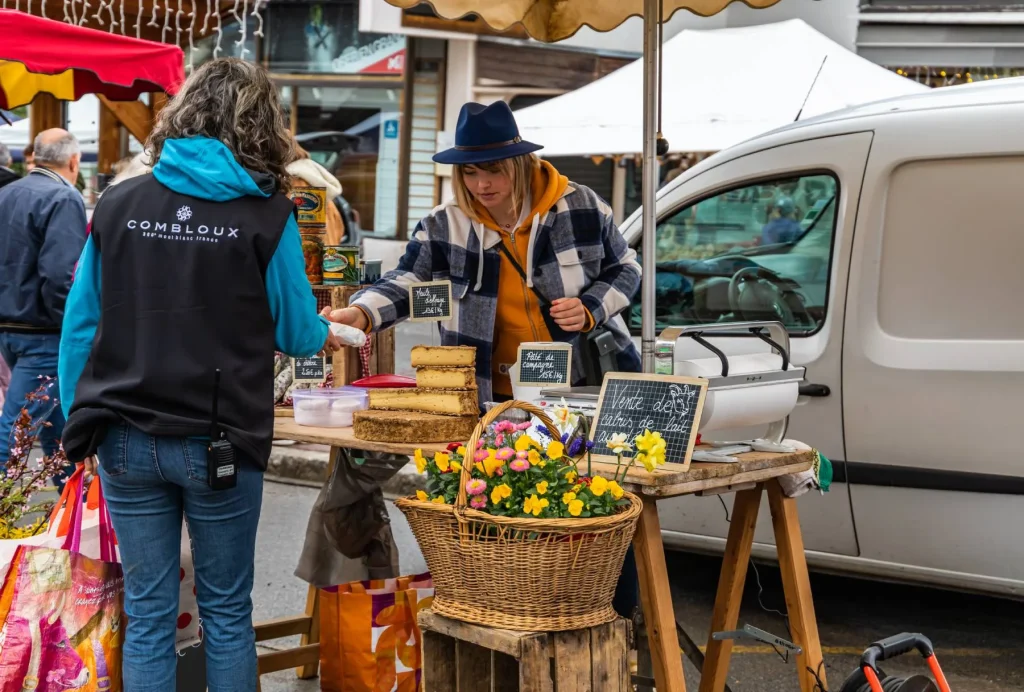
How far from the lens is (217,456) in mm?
2826

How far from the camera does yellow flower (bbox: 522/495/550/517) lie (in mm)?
2650

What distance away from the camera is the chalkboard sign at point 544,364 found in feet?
11.1

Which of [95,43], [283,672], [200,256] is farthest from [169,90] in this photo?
[200,256]

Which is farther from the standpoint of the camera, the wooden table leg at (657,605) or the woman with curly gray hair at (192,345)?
the wooden table leg at (657,605)

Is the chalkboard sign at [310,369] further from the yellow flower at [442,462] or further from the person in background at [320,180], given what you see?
the person in background at [320,180]

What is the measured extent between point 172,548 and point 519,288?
1.35 metres

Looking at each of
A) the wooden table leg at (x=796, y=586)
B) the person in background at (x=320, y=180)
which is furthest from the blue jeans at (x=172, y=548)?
the person in background at (x=320, y=180)

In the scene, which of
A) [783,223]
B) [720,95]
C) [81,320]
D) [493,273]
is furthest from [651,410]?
[720,95]

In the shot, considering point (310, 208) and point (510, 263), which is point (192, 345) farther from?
point (310, 208)

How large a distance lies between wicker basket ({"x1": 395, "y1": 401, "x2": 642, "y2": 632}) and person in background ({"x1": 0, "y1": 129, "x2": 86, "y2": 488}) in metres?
3.63

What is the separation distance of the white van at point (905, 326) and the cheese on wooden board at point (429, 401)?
158 cm

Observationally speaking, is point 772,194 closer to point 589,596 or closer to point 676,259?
point 676,259

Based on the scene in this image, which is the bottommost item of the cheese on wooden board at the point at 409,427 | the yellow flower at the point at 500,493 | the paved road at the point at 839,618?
the paved road at the point at 839,618

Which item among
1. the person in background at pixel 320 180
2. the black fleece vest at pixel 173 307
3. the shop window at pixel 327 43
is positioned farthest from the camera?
the shop window at pixel 327 43
